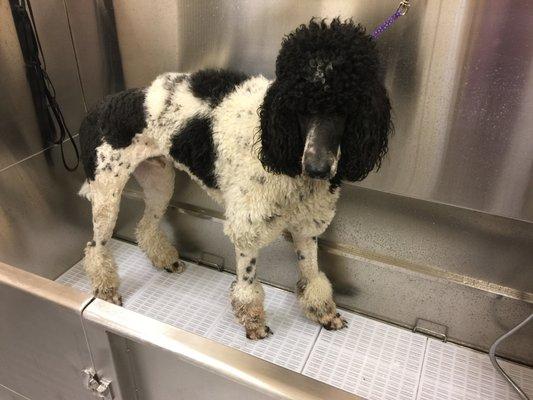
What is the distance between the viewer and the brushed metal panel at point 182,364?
0.80 m

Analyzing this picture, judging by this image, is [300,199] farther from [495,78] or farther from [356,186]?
[495,78]

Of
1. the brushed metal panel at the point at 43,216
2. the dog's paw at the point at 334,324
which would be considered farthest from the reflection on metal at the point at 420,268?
the brushed metal panel at the point at 43,216

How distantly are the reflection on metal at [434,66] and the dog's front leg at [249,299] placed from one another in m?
0.45

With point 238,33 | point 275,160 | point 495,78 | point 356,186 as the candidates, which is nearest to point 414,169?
point 356,186

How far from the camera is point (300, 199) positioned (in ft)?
4.04

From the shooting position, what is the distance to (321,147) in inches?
37.9

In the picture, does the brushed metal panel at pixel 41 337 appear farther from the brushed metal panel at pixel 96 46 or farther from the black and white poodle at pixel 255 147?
the brushed metal panel at pixel 96 46

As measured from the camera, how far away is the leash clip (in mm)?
1121

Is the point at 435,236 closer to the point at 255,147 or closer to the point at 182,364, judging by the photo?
the point at 255,147

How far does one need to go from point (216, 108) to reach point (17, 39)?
0.81 m

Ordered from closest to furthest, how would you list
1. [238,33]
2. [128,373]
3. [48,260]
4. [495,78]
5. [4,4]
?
1. [128,373]
2. [495,78]
3. [238,33]
4. [4,4]
5. [48,260]

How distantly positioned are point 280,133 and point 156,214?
0.88 m

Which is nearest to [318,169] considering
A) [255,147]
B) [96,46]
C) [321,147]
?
[321,147]

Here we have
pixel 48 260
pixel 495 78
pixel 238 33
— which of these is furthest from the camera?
pixel 48 260
